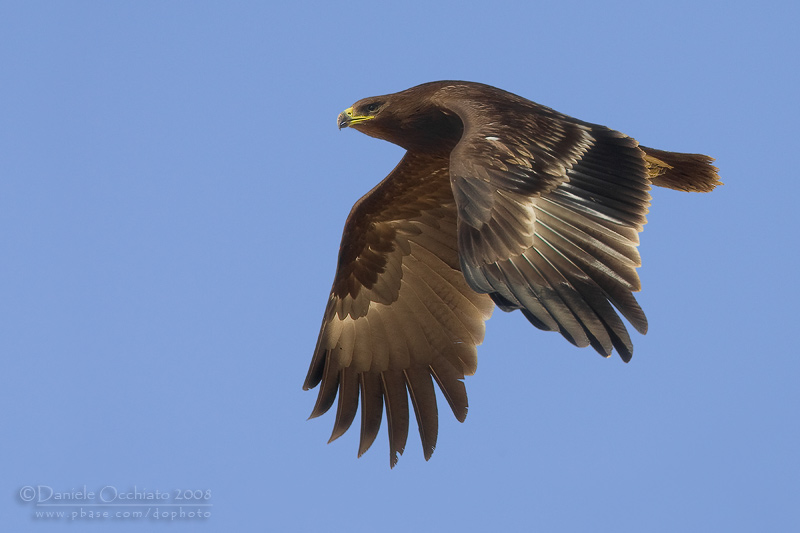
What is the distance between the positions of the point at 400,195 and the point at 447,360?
1.42 m

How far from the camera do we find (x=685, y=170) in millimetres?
8711

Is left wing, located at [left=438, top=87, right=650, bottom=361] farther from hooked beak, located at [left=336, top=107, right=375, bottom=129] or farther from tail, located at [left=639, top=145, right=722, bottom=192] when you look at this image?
hooked beak, located at [left=336, top=107, right=375, bottom=129]

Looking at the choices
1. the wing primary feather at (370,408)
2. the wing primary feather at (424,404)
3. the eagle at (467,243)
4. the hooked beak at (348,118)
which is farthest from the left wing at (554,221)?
the wing primary feather at (370,408)

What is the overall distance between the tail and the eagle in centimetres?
1

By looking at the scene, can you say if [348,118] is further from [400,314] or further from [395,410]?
[395,410]

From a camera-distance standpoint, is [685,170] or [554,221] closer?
[554,221]

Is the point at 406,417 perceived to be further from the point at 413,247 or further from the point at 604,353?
the point at 604,353

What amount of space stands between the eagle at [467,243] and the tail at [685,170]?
0.04 feet

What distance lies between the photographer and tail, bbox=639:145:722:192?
8633 millimetres

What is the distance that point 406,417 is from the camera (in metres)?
8.62

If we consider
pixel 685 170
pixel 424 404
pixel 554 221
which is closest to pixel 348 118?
pixel 424 404

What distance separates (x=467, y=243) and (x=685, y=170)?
2.89 metres

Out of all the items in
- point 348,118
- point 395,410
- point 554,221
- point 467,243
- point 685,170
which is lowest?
point 395,410

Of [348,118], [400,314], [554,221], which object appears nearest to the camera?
[554,221]
